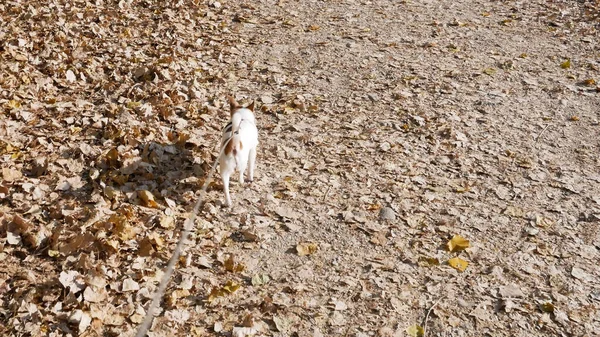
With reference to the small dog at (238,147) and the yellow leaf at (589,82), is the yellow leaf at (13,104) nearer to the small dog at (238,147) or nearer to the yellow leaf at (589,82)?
the small dog at (238,147)

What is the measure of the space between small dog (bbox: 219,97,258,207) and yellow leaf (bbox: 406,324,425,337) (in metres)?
2.02

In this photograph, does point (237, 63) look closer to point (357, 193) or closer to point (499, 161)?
point (357, 193)

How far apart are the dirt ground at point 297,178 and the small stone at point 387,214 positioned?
0.04m

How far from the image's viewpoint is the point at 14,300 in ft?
12.0

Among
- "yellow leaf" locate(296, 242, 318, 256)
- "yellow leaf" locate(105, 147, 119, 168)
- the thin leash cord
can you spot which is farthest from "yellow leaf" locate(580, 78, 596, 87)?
"yellow leaf" locate(105, 147, 119, 168)

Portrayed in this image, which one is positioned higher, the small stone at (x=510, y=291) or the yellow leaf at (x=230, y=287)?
the yellow leaf at (x=230, y=287)

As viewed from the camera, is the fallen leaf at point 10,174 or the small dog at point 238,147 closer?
the small dog at point 238,147

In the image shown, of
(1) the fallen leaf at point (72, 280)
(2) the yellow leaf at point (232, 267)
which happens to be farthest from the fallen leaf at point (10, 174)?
(2) the yellow leaf at point (232, 267)

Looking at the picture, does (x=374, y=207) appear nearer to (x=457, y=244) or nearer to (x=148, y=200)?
(x=457, y=244)

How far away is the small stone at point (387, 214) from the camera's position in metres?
4.92

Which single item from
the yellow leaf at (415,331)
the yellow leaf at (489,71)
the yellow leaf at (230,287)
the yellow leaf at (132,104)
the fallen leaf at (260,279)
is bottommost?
the yellow leaf at (415,331)

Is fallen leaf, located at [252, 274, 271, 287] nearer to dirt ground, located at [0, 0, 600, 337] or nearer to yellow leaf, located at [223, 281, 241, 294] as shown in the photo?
dirt ground, located at [0, 0, 600, 337]

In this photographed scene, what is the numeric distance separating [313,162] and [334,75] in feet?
7.53

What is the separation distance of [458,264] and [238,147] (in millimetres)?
2168
